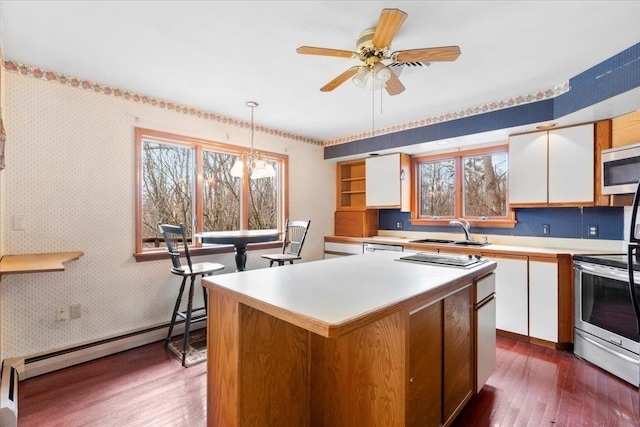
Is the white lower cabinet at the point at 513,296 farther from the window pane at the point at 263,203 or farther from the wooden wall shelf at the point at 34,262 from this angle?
the wooden wall shelf at the point at 34,262

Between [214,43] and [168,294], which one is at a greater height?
[214,43]

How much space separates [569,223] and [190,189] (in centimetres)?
411

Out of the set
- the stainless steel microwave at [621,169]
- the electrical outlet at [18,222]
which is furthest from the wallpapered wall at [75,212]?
the stainless steel microwave at [621,169]

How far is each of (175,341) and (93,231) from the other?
1300mm

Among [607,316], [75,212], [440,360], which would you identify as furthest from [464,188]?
[75,212]

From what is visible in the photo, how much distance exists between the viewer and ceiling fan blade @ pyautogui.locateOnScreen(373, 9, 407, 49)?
1463 mm

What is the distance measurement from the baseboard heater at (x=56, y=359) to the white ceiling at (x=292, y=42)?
230 centimetres

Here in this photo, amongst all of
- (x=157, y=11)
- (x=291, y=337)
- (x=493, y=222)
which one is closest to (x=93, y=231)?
(x=157, y=11)

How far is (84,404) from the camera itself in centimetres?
202

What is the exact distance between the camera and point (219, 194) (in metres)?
3.72

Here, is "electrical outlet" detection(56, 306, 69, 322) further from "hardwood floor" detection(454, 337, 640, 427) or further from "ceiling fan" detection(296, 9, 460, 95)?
"hardwood floor" detection(454, 337, 640, 427)

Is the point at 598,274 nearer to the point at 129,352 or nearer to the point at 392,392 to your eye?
the point at 392,392

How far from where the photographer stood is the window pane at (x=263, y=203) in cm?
404

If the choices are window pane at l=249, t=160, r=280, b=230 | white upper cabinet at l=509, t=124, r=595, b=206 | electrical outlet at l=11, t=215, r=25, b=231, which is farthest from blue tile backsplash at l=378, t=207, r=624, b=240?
electrical outlet at l=11, t=215, r=25, b=231
